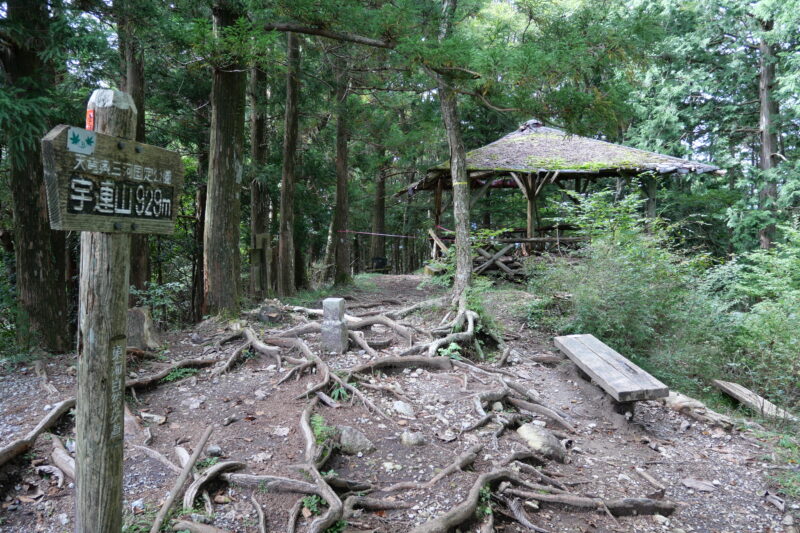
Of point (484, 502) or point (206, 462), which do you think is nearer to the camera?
point (484, 502)

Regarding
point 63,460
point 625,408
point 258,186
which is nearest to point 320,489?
point 63,460

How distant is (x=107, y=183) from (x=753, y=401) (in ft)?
23.3

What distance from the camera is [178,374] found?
5.20 m

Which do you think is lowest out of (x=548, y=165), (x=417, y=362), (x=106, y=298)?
(x=417, y=362)

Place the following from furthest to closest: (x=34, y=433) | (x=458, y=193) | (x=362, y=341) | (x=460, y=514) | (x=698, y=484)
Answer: (x=458, y=193), (x=362, y=341), (x=698, y=484), (x=34, y=433), (x=460, y=514)

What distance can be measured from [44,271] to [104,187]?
17.1 feet

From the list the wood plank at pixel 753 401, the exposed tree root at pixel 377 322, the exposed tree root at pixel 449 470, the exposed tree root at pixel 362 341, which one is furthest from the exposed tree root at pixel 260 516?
the wood plank at pixel 753 401

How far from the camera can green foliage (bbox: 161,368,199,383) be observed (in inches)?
200

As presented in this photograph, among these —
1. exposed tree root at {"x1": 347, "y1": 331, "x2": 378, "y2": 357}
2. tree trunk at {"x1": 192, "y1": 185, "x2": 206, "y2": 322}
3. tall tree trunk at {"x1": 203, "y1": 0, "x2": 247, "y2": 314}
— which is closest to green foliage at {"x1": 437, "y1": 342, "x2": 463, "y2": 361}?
exposed tree root at {"x1": 347, "y1": 331, "x2": 378, "y2": 357}

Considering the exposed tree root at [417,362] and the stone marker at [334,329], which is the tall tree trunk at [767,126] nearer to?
the exposed tree root at [417,362]

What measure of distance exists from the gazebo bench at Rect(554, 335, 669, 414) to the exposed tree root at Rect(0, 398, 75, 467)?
5.04 meters

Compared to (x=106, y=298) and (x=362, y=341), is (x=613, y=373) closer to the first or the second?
(x=362, y=341)

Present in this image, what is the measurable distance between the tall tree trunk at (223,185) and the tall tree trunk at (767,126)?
50.8 ft

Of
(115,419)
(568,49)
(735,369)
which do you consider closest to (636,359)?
(735,369)
